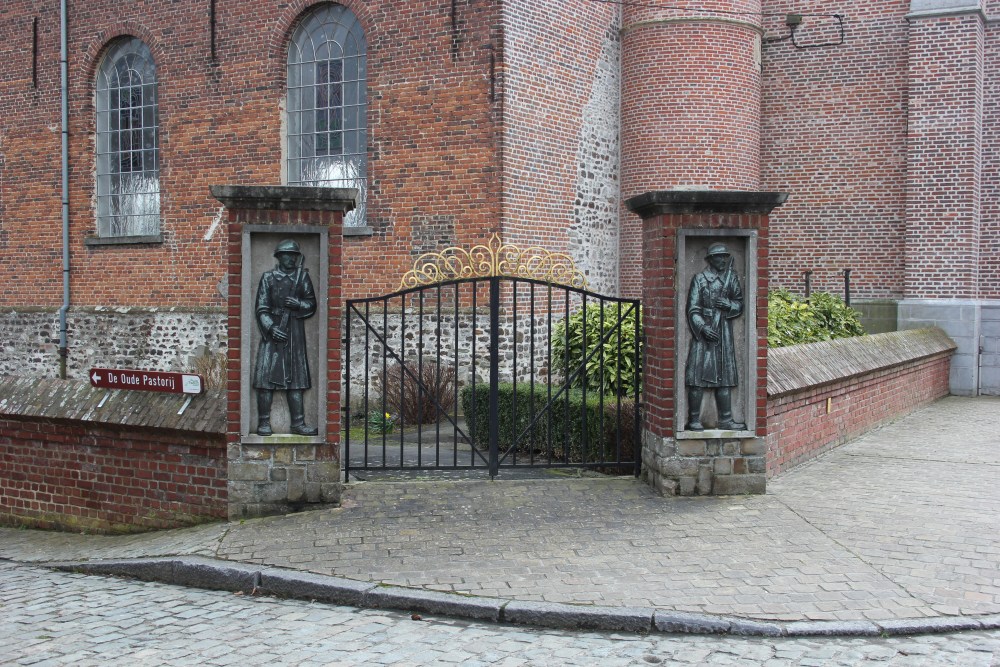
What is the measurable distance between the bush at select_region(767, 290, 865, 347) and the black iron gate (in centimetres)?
188

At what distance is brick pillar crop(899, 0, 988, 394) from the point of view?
16219 millimetres

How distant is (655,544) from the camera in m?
6.29

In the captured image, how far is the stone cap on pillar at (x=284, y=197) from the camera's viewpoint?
6949mm

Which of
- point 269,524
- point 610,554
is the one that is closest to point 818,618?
point 610,554

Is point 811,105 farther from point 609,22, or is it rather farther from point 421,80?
point 421,80

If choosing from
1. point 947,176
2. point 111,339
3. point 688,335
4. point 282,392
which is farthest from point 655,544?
point 111,339

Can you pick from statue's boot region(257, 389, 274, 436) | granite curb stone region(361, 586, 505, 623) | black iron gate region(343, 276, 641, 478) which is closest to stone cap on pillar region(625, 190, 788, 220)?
black iron gate region(343, 276, 641, 478)

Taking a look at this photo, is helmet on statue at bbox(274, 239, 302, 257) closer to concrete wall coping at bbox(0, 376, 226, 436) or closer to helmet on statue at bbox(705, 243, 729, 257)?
concrete wall coping at bbox(0, 376, 226, 436)

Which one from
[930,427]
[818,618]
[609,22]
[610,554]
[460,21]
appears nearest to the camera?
[818,618]

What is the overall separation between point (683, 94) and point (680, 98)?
0.09m

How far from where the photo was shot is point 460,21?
44.5 feet

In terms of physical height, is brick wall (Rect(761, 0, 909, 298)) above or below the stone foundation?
above

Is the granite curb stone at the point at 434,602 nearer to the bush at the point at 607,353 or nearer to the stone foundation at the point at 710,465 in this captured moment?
the stone foundation at the point at 710,465

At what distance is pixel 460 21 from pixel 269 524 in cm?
895
